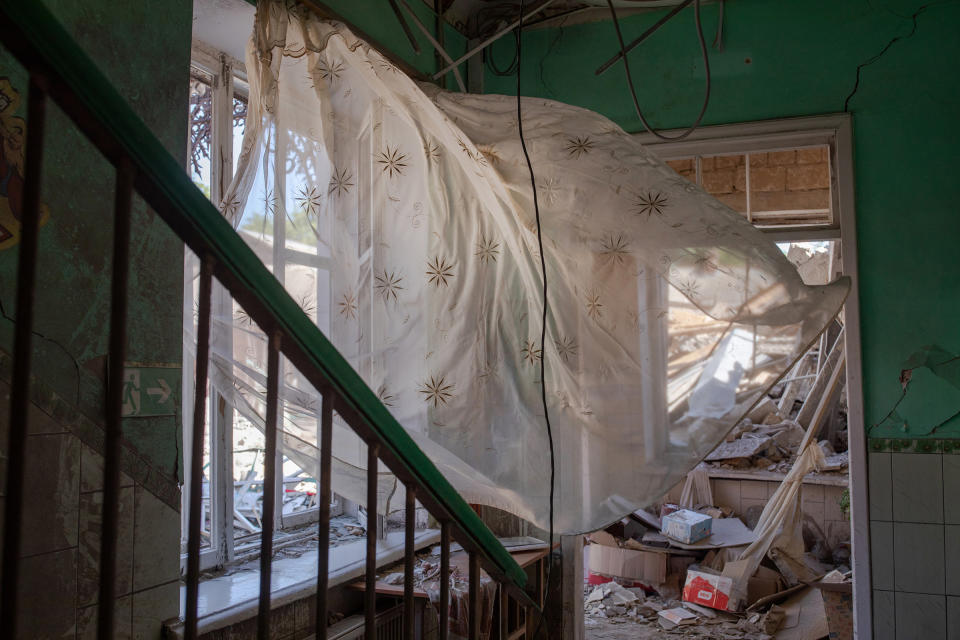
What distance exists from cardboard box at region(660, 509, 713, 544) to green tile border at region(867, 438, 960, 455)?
7.31ft

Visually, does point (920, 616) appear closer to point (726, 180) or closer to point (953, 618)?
point (953, 618)

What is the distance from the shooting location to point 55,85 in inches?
26.7

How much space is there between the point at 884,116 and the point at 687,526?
9.96ft

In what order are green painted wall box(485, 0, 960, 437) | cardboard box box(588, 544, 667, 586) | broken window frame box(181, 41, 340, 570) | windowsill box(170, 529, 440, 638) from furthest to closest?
cardboard box box(588, 544, 667, 586) → green painted wall box(485, 0, 960, 437) → broken window frame box(181, 41, 340, 570) → windowsill box(170, 529, 440, 638)

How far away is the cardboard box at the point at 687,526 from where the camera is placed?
4.76 metres

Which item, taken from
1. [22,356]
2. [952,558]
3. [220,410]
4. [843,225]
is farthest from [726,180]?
[22,356]

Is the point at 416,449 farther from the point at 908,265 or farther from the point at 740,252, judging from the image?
the point at 908,265

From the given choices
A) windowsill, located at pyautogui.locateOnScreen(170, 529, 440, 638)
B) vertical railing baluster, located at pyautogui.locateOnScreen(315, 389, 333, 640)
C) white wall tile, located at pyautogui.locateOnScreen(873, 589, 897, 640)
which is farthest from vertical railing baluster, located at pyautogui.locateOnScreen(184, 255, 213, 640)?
white wall tile, located at pyautogui.locateOnScreen(873, 589, 897, 640)

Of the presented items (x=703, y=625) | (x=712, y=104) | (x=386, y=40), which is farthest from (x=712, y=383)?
(x=703, y=625)

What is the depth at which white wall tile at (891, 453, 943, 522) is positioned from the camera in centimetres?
267

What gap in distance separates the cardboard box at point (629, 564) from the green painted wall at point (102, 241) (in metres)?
3.81

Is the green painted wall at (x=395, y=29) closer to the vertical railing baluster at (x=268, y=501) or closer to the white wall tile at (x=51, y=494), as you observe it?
the white wall tile at (x=51, y=494)

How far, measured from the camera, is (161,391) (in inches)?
64.4

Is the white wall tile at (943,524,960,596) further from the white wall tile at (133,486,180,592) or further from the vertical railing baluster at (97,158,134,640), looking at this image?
the vertical railing baluster at (97,158,134,640)
